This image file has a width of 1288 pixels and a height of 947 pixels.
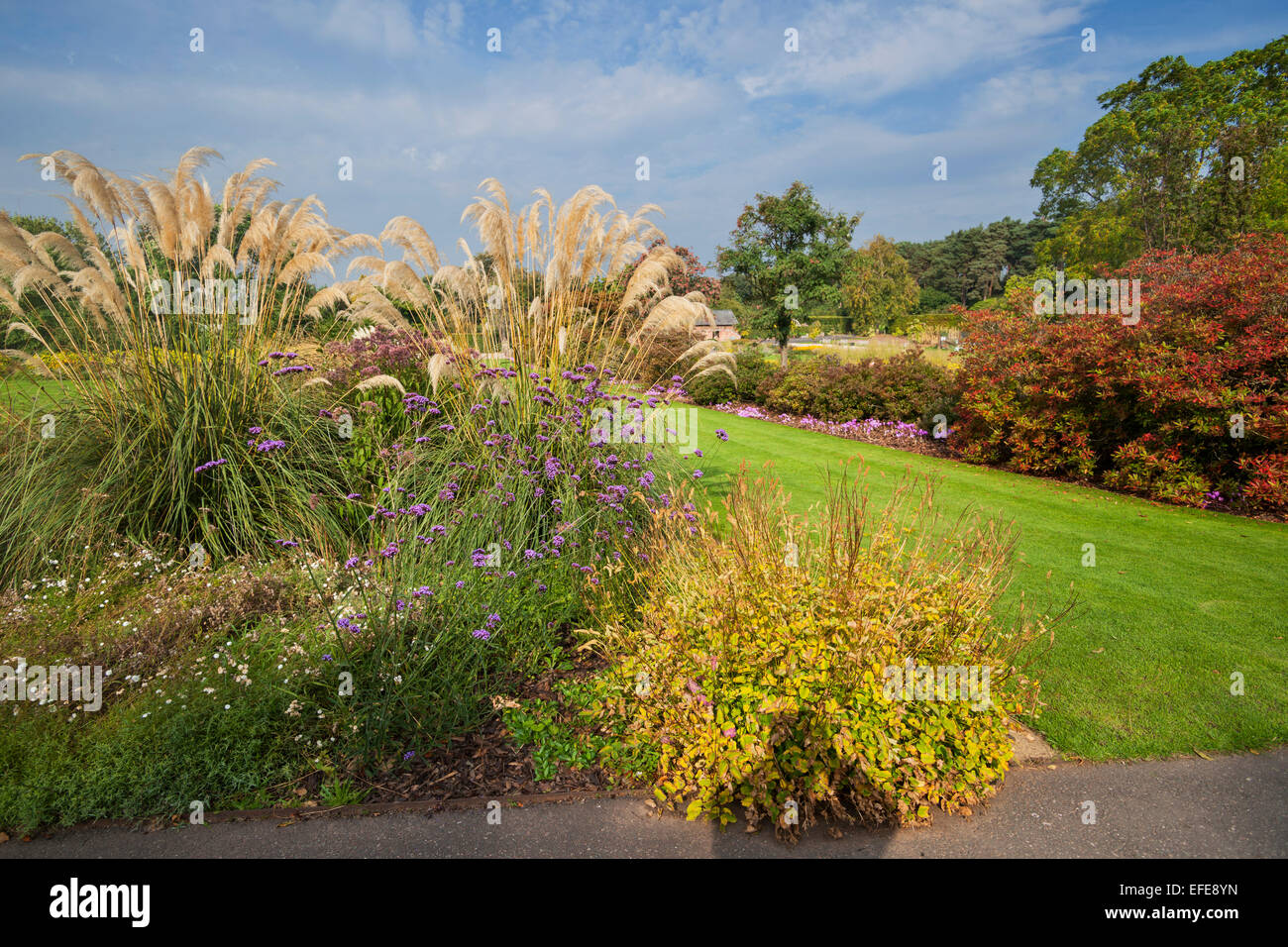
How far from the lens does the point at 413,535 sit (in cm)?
387

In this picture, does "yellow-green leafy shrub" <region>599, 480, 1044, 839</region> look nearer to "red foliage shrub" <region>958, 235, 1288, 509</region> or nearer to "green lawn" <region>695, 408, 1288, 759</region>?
"green lawn" <region>695, 408, 1288, 759</region>

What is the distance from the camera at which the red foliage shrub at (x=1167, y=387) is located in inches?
270

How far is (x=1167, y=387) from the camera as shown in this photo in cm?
721

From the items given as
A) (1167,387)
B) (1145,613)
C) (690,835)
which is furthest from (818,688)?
(1167,387)

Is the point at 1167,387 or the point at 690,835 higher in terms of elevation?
the point at 1167,387

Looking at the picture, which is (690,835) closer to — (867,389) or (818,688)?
(818,688)

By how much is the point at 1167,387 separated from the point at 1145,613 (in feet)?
13.6

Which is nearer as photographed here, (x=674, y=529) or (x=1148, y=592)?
(x=674, y=529)

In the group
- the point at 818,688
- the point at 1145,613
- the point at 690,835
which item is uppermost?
the point at 818,688

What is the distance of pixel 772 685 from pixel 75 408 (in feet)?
18.7

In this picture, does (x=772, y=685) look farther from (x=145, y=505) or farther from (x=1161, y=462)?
(x=1161, y=462)

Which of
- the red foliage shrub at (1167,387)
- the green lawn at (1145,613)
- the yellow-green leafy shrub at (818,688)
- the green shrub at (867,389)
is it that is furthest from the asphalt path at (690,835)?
the green shrub at (867,389)
